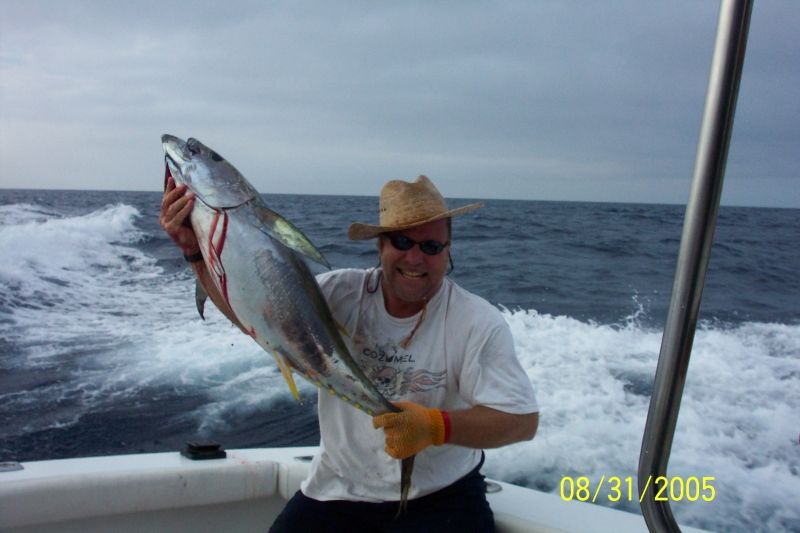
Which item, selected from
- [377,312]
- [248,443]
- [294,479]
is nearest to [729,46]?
[377,312]

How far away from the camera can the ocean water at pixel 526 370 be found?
471cm

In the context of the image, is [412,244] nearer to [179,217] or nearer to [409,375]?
[409,375]

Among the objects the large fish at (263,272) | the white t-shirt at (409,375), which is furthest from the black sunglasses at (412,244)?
the large fish at (263,272)

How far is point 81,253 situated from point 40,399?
857cm

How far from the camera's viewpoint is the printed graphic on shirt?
7.07 ft

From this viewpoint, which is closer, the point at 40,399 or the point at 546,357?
the point at 40,399

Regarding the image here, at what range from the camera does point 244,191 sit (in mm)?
1865

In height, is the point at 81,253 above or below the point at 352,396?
below

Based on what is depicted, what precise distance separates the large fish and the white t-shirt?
0.28 meters

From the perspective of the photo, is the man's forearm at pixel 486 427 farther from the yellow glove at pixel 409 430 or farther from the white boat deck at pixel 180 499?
the white boat deck at pixel 180 499

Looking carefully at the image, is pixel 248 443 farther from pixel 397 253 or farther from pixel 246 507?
pixel 397 253

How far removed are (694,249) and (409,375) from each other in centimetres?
133
